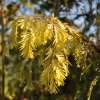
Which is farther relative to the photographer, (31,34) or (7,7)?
(7,7)

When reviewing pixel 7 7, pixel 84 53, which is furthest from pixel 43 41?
pixel 7 7

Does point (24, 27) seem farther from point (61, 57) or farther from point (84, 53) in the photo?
point (84, 53)

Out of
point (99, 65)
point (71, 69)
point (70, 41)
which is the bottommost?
point (71, 69)

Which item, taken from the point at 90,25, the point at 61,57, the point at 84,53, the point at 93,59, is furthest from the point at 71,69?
the point at 61,57

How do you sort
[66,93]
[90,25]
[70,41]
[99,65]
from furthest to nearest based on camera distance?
[66,93] < [90,25] < [99,65] < [70,41]

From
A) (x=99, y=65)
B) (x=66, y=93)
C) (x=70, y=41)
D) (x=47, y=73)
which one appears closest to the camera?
(x=47, y=73)

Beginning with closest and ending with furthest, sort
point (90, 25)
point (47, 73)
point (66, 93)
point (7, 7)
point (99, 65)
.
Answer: point (47, 73) → point (99, 65) → point (90, 25) → point (7, 7) → point (66, 93)

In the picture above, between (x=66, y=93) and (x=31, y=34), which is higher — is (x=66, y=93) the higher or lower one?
the lower one

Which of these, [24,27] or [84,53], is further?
[84,53]

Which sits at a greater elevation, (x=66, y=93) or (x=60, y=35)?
(x=60, y=35)

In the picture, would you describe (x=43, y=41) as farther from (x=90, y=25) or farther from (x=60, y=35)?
(x=90, y=25)
